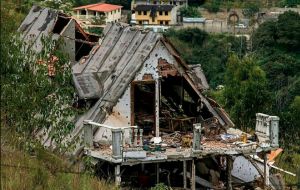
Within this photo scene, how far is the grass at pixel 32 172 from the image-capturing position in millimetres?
9547

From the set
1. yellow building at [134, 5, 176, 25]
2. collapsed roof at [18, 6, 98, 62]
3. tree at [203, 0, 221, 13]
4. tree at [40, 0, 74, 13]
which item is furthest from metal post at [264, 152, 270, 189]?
tree at [203, 0, 221, 13]

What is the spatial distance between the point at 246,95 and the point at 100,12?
177 feet

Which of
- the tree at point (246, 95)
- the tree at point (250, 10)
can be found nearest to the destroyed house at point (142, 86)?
the tree at point (246, 95)

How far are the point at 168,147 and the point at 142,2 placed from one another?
3029 inches

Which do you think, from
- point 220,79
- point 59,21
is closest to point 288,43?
point 220,79

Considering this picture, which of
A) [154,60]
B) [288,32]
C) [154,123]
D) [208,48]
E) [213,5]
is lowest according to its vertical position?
[208,48]

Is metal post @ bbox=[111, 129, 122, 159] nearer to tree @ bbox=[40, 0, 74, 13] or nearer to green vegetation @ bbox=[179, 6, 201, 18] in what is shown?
tree @ bbox=[40, 0, 74, 13]

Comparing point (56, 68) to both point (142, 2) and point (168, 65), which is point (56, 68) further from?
point (142, 2)

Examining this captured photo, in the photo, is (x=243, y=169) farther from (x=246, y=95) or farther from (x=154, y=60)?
(x=246, y=95)

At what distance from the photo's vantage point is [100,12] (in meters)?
82.2

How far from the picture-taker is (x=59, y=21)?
19.6 meters

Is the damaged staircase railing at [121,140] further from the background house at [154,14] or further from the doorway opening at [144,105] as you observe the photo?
the background house at [154,14]

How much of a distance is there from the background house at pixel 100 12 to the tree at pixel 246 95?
46.1m

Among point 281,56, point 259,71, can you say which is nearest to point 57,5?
point 259,71
